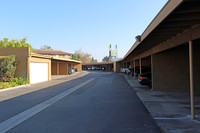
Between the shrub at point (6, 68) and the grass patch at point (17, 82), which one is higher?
the shrub at point (6, 68)

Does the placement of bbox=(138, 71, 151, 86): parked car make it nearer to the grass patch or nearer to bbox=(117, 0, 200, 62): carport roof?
bbox=(117, 0, 200, 62): carport roof

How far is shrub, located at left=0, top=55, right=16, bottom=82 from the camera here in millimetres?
16047

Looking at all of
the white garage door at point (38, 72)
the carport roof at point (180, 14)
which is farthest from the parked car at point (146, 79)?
the white garage door at point (38, 72)

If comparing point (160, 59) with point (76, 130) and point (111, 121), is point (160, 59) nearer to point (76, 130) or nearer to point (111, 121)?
point (111, 121)

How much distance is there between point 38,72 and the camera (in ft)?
67.5

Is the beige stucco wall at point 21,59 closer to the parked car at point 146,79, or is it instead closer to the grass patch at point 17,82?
the grass patch at point 17,82

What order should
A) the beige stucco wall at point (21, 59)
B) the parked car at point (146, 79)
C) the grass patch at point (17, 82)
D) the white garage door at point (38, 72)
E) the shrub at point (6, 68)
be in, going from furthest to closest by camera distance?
the white garage door at point (38, 72) < the beige stucco wall at point (21, 59) < the shrub at point (6, 68) < the grass patch at point (17, 82) < the parked car at point (146, 79)

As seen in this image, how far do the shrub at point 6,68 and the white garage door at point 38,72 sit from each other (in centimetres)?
231

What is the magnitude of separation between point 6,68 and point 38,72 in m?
4.77

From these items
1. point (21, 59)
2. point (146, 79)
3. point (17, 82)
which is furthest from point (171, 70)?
point (21, 59)

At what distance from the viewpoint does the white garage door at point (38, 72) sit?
1894cm

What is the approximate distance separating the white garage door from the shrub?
231cm

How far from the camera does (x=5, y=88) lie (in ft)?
46.6

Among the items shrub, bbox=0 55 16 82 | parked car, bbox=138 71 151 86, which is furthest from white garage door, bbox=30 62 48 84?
parked car, bbox=138 71 151 86
